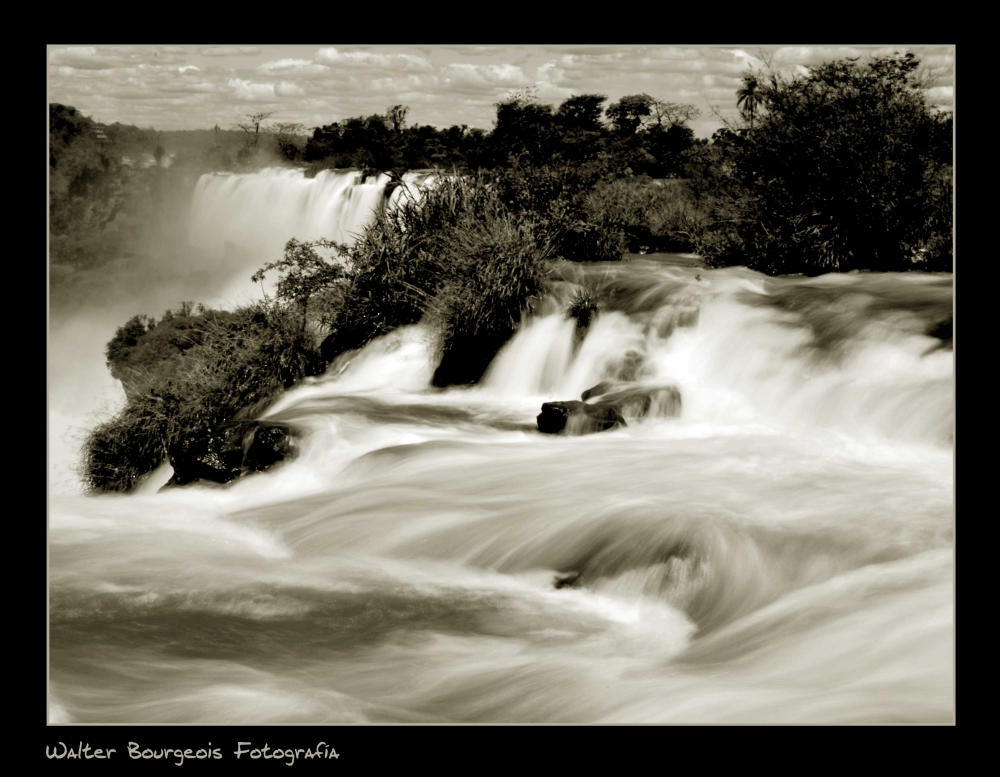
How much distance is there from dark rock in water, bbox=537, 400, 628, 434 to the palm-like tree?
8.66 feet

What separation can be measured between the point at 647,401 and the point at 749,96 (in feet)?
9.14

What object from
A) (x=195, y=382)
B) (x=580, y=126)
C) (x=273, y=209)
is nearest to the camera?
(x=195, y=382)

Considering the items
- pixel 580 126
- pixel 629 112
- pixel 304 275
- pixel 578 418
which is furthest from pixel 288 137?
pixel 578 418

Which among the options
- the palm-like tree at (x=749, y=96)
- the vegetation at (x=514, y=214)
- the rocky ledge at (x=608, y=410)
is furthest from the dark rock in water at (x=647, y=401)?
the palm-like tree at (x=749, y=96)

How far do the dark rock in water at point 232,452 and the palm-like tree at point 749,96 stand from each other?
14.5ft

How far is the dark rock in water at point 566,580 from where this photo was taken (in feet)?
22.1

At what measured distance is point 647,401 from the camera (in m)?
9.26

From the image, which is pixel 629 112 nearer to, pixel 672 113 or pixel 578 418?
pixel 672 113

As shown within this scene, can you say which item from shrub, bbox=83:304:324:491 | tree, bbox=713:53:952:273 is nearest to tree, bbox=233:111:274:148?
shrub, bbox=83:304:324:491

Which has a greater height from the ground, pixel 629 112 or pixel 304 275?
pixel 629 112

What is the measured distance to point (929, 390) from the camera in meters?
8.27

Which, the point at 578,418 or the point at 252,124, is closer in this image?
the point at 578,418
